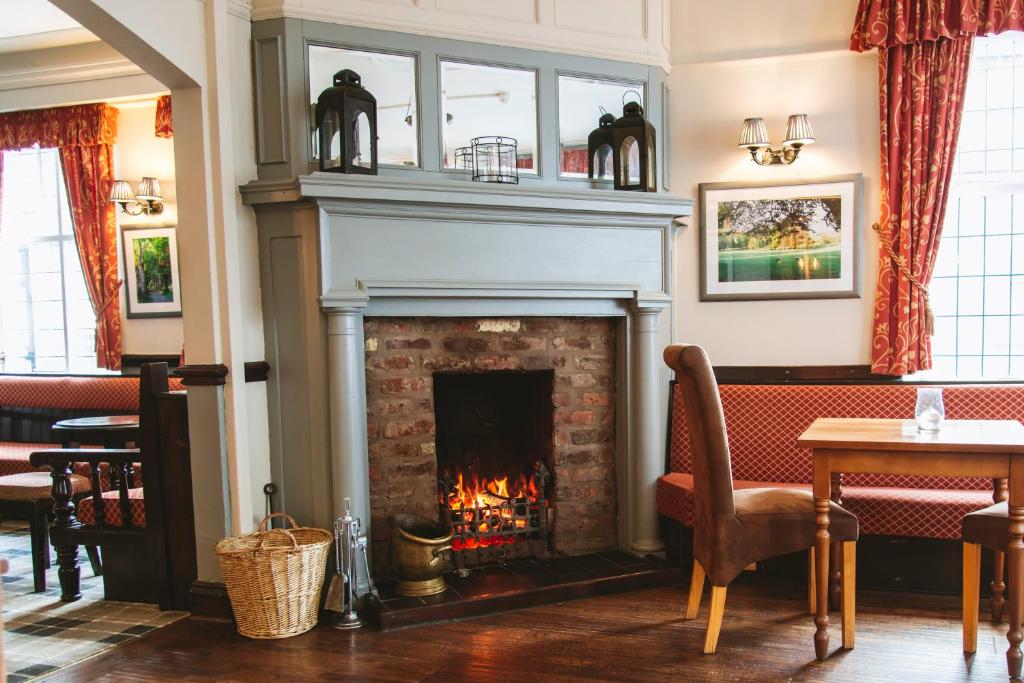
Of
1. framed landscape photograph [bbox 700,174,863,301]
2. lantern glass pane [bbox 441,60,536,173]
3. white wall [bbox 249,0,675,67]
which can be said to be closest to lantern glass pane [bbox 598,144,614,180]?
lantern glass pane [bbox 441,60,536,173]

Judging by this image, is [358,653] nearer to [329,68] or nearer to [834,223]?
[329,68]

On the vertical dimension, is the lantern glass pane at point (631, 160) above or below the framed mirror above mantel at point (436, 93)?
below

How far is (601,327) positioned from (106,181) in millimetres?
4255

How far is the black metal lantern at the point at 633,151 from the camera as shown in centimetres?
401

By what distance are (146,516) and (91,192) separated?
3606 mm

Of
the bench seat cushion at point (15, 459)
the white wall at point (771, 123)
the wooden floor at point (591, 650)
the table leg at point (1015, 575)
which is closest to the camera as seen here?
the table leg at point (1015, 575)

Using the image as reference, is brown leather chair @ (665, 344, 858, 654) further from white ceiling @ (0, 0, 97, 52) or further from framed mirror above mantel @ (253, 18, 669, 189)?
white ceiling @ (0, 0, 97, 52)

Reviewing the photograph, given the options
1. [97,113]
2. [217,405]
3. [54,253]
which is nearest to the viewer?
[217,405]

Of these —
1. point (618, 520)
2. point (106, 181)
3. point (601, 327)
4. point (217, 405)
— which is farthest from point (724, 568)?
point (106, 181)

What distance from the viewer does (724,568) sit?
2.98 meters

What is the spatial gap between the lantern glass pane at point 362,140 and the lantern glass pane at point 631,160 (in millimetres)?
1279

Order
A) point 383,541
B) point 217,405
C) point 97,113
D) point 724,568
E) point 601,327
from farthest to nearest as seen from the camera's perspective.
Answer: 1. point 97,113
2. point 601,327
3. point 383,541
4. point 217,405
5. point 724,568

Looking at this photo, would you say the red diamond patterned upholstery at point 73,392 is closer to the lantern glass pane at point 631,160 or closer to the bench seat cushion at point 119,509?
the bench seat cushion at point 119,509

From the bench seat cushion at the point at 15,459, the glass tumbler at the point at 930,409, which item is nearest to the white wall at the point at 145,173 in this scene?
the bench seat cushion at the point at 15,459
